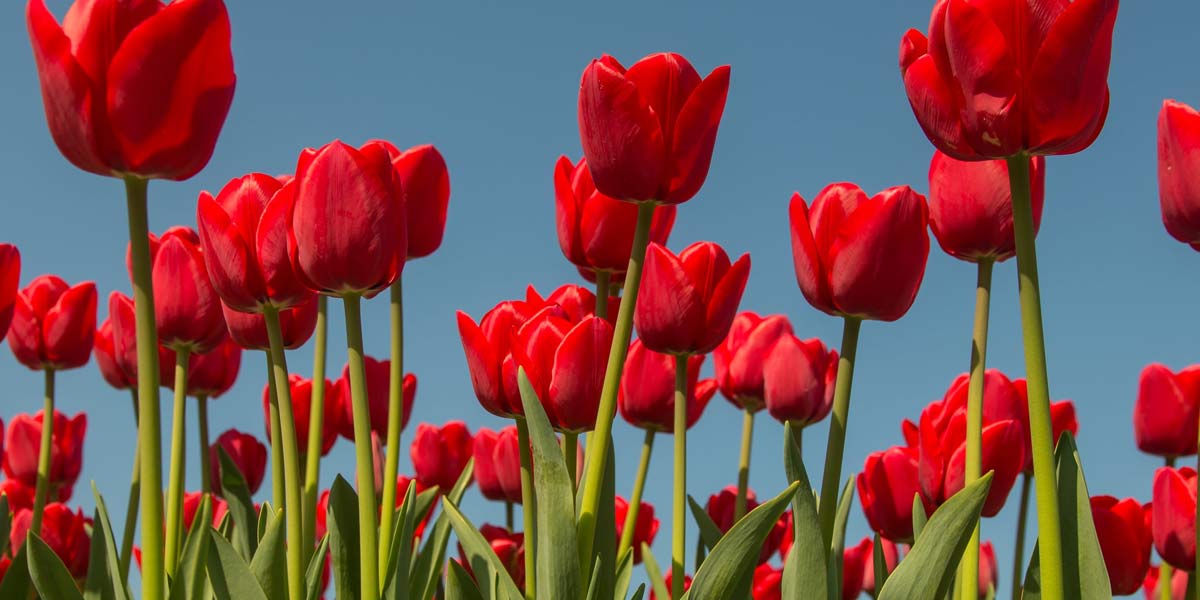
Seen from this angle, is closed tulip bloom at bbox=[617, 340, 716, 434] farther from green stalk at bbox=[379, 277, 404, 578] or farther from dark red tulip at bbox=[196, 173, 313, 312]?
dark red tulip at bbox=[196, 173, 313, 312]

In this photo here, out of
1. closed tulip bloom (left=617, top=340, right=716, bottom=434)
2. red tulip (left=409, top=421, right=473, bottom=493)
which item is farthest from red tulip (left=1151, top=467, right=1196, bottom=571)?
red tulip (left=409, top=421, right=473, bottom=493)

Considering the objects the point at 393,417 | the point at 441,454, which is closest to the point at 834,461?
the point at 393,417

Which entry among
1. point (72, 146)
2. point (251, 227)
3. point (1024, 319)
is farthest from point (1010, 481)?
point (72, 146)

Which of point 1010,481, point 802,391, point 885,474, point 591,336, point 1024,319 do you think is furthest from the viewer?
point 802,391

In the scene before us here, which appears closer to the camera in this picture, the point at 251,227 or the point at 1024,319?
the point at 1024,319

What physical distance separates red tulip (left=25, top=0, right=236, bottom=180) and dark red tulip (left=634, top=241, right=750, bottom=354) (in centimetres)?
103

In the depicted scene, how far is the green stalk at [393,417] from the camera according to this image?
240cm

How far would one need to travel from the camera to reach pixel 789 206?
231 centimetres

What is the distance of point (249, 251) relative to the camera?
243 cm

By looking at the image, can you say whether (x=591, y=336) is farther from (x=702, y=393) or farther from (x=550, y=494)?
(x=702, y=393)

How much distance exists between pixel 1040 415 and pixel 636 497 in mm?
1253

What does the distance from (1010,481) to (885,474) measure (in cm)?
34

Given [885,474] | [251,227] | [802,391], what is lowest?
[885,474]

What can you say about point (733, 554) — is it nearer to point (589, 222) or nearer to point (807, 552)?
point (807, 552)
